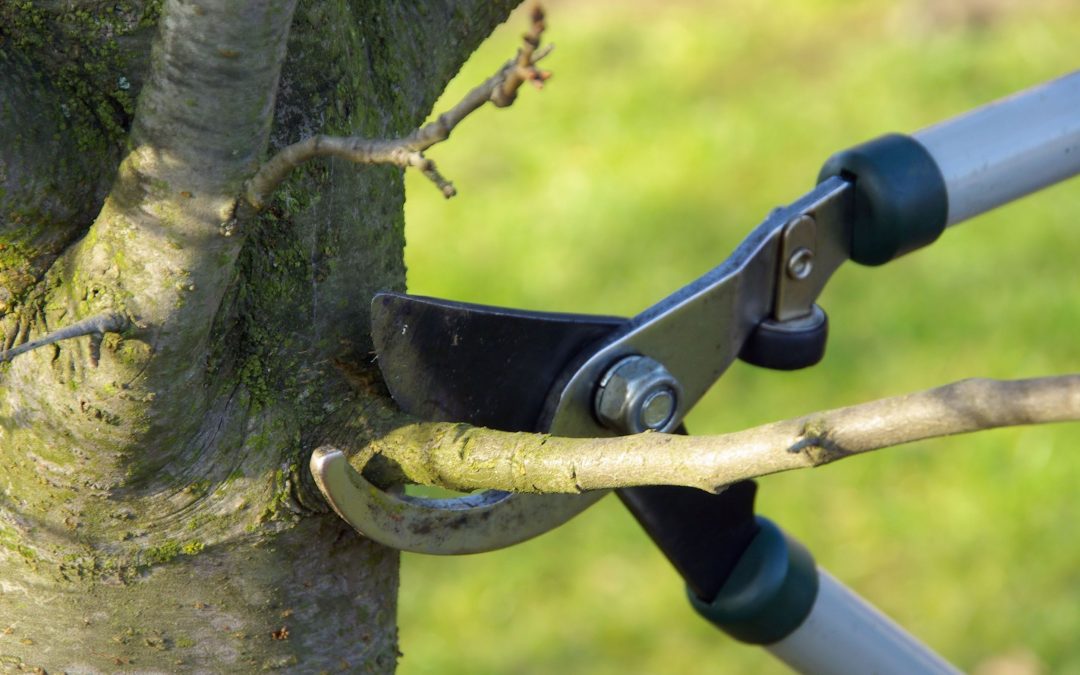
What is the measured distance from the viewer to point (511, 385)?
1075 millimetres

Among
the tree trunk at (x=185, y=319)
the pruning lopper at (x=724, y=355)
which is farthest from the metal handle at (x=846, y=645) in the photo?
the tree trunk at (x=185, y=319)

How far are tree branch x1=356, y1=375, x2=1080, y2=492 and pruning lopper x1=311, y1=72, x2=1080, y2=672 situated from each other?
2.1 inches

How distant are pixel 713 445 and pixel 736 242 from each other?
10.1 ft

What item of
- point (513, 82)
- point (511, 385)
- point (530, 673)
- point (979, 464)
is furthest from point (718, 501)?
point (979, 464)

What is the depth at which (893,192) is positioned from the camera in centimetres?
123

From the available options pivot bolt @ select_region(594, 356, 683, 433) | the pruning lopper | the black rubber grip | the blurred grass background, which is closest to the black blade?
the pruning lopper

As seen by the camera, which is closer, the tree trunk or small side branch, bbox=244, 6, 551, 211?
small side branch, bbox=244, 6, 551, 211

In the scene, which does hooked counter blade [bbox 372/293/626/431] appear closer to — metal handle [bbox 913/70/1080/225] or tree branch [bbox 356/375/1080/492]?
tree branch [bbox 356/375/1080/492]

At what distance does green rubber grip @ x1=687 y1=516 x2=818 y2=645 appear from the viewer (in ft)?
4.29

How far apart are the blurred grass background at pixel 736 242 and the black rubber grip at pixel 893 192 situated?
152cm

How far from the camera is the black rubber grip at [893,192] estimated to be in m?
1.23

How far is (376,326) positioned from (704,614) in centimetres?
59

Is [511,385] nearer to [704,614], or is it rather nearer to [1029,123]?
[704,614]

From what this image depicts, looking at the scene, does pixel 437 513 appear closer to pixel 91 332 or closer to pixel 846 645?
pixel 91 332
